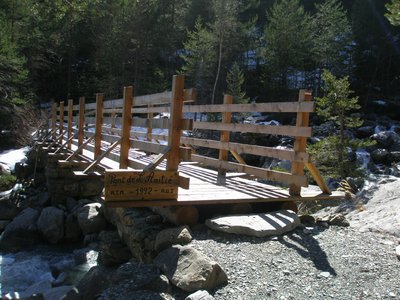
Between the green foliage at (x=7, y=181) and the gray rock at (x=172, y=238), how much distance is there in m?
14.2

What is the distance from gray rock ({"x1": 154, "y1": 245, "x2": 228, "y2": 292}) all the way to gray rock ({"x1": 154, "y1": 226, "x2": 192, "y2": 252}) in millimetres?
312

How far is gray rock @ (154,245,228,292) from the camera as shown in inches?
132

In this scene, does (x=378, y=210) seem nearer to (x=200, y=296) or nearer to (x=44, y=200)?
(x=200, y=296)

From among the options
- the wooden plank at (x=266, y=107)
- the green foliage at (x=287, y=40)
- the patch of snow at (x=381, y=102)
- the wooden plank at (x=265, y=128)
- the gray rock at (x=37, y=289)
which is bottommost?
the gray rock at (x=37, y=289)

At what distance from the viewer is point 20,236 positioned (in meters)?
9.05

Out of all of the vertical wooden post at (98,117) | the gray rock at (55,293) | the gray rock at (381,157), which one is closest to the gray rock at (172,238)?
the gray rock at (55,293)

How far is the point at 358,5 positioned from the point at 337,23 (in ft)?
21.6

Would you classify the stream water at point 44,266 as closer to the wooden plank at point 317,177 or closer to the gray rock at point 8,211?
the gray rock at point 8,211

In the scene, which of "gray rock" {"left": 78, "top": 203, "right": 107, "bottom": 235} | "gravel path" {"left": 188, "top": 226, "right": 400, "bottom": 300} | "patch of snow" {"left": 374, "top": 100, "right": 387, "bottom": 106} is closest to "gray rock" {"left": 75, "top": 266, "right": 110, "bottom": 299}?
"gravel path" {"left": 188, "top": 226, "right": 400, "bottom": 300}

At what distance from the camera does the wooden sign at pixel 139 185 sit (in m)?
4.30

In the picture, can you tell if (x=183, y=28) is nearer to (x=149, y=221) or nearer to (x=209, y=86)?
(x=209, y=86)

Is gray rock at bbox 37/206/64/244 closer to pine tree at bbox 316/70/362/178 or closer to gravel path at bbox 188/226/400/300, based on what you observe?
gravel path at bbox 188/226/400/300

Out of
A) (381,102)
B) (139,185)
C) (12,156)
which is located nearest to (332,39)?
(381,102)

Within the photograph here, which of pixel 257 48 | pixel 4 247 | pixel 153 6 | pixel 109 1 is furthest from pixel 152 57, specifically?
pixel 4 247
